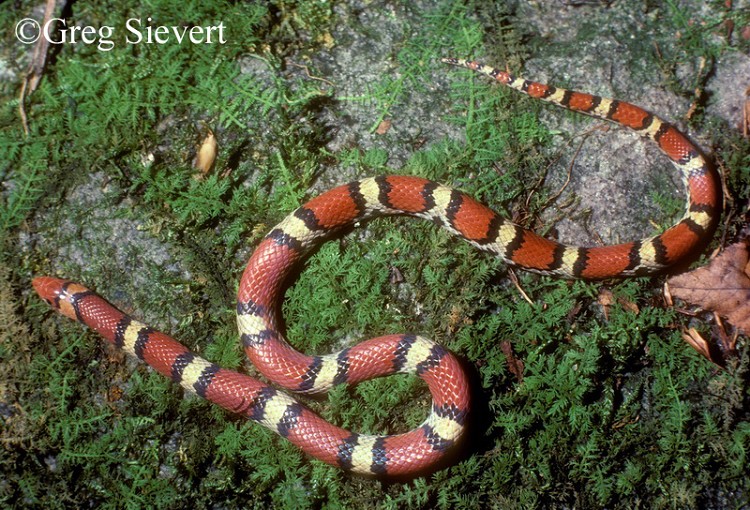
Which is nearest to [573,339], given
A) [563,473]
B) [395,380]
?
[563,473]

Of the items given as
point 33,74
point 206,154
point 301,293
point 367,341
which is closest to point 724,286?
point 367,341

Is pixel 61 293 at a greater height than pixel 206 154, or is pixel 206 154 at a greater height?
pixel 206 154

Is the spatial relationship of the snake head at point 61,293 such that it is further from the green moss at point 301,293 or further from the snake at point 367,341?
the green moss at point 301,293

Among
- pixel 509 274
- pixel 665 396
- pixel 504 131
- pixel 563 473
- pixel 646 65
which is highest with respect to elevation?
pixel 646 65

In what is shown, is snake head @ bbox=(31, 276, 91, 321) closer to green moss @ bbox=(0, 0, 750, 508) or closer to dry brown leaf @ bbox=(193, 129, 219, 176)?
green moss @ bbox=(0, 0, 750, 508)

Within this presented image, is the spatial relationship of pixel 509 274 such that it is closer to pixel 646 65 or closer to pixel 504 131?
pixel 504 131

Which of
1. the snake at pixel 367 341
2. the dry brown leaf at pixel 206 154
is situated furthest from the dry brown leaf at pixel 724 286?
the dry brown leaf at pixel 206 154

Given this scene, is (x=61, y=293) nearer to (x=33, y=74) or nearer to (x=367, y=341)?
(x=33, y=74)
